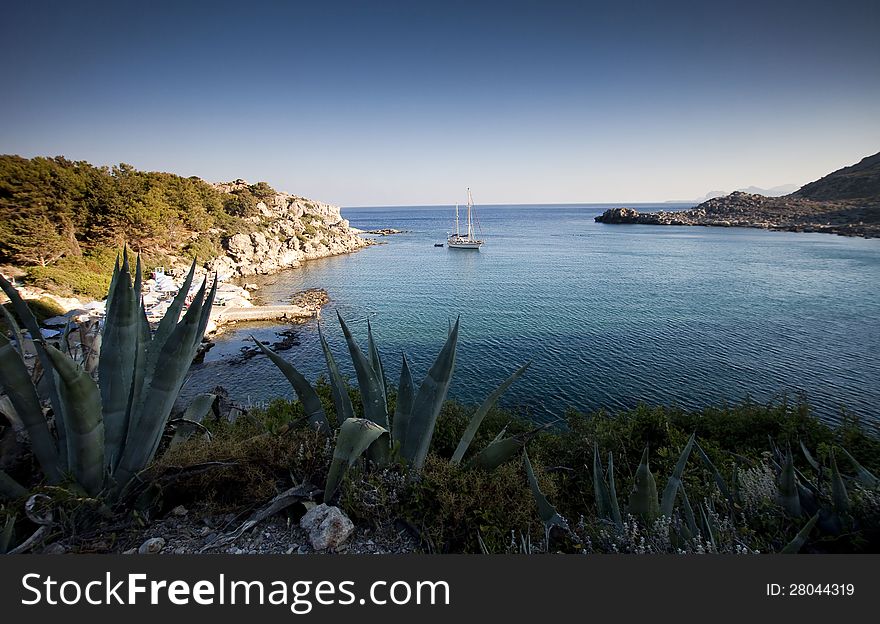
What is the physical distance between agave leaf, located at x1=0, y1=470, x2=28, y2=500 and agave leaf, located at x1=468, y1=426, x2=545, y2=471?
3.06 meters

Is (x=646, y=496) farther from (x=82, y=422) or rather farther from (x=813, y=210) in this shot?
(x=813, y=210)

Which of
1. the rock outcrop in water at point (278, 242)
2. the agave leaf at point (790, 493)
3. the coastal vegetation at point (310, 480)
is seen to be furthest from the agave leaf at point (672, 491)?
the rock outcrop in water at point (278, 242)

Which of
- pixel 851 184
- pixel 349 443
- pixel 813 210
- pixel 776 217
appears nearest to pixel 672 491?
pixel 349 443

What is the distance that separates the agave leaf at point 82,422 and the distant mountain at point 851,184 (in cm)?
10227

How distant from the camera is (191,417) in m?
3.67

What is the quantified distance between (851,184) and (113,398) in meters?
125

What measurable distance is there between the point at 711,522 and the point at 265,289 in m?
38.5

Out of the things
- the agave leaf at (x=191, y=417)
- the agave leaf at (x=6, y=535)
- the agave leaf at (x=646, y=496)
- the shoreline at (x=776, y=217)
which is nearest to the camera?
the agave leaf at (x=6, y=535)

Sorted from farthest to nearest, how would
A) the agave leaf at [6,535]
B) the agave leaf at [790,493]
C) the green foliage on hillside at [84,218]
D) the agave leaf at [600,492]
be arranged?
the green foliage on hillside at [84,218]
the agave leaf at [600,492]
the agave leaf at [790,493]
the agave leaf at [6,535]

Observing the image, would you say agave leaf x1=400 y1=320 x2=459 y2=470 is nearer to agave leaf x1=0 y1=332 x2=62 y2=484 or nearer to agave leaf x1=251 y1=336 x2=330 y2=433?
agave leaf x1=251 y1=336 x2=330 y2=433

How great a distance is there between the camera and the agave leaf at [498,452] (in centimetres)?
323

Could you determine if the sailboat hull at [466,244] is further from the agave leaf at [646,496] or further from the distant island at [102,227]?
the agave leaf at [646,496]

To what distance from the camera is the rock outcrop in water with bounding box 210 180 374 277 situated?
43.7m

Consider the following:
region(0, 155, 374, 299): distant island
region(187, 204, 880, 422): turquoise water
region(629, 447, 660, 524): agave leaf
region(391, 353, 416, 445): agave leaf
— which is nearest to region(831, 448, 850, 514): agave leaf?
region(629, 447, 660, 524): agave leaf
